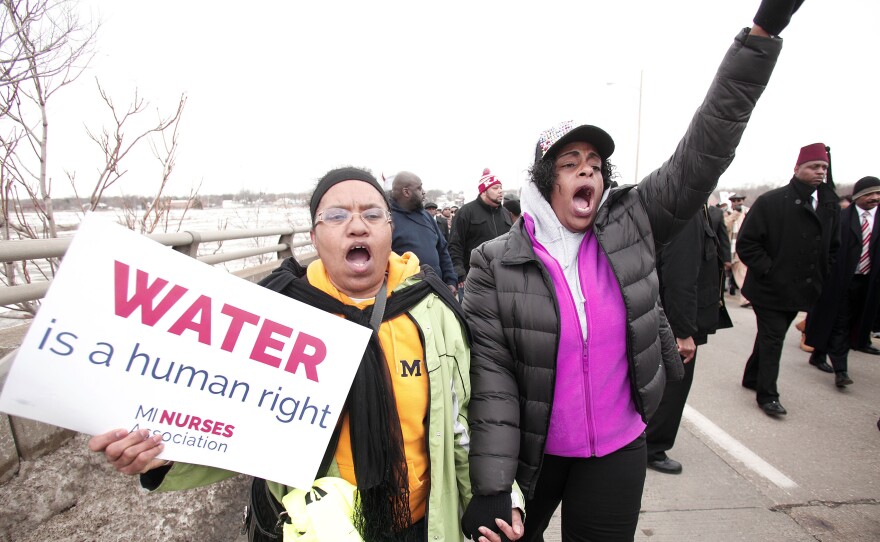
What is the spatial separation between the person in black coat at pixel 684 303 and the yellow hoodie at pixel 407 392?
208cm

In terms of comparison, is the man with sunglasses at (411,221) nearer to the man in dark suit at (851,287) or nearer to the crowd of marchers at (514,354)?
the crowd of marchers at (514,354)

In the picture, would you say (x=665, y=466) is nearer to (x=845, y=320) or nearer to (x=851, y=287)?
(x=845, y=320)

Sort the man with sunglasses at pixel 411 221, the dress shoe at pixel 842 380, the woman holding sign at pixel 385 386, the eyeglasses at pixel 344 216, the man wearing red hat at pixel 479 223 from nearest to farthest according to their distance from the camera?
the woman holding sign at pixel 385 386
the eyeglasses at pixel 344 216
the man with sunglasses at pixel 411 221
the dress shoe at pixel 842 380
the man wearing red hat at pixel 479 223

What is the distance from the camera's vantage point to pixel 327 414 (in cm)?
134

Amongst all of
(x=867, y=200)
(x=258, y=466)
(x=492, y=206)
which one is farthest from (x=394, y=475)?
(x=867, y=200)

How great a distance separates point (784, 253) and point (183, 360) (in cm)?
469

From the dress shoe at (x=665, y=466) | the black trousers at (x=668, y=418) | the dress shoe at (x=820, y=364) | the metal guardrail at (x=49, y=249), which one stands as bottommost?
the dress shoe at (x=820, y=364)

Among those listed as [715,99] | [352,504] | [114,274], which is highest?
[715,99]

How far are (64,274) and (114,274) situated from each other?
0.31 ft

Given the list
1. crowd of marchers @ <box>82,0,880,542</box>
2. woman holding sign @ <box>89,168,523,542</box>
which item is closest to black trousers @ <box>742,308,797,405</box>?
crowd of marchers @ <box>82,0,880,542</box>

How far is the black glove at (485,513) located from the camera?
1.52 metres

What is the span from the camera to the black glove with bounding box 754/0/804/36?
4.54 ft

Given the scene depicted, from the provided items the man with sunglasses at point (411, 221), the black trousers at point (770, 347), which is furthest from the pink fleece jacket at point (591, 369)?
the black trousers at point (770, 347)

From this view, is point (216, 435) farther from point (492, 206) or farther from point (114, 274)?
point (492, 206)
